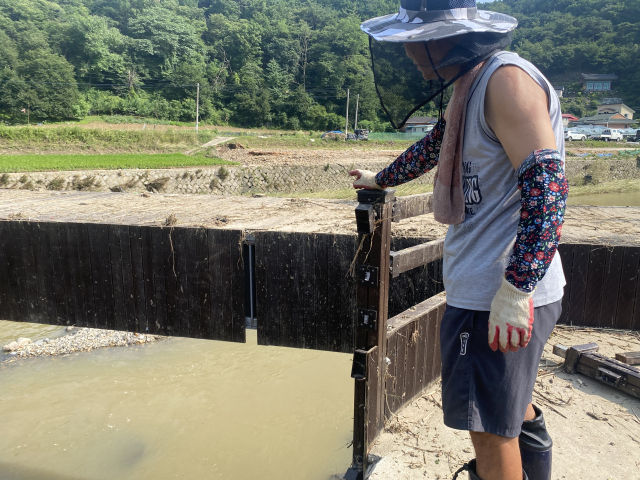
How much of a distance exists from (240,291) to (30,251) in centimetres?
215

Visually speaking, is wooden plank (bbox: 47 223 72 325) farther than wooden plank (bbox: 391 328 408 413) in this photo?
Yes

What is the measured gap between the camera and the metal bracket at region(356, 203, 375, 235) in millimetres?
2217

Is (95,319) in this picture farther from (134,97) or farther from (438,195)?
(134,97)

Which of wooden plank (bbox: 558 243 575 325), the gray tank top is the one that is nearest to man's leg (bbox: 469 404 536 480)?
the gray tank top

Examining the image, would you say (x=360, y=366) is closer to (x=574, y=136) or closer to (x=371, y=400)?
(x=371, y=400)

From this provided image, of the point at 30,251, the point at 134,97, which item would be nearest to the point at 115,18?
the point at 134,97

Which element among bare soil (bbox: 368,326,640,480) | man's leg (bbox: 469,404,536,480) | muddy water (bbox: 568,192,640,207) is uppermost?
man's leg (bbox: 469,404,536,480)

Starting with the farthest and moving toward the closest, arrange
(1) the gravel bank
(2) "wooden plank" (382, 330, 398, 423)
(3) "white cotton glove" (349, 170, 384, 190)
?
(1) the gravel bank, (2) "wooden plank" (382, 330, 398, 423), (3) "white cotton glove" (349, 170, 384, 190)

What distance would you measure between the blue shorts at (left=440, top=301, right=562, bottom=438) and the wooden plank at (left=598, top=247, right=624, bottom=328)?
3074 mm

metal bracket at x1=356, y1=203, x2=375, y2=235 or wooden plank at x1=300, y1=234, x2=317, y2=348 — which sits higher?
metal bracket at x1=356, y1=203, x2=375, y2=235

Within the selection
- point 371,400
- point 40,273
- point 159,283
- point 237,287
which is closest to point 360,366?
point 371,400

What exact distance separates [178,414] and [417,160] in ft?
15.9

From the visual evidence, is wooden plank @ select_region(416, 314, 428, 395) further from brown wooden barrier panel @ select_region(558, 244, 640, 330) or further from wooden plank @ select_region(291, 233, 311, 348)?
brown wooden barrier panel @ select_region(558, 244, 640, 330)

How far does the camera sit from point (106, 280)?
4.34 m
